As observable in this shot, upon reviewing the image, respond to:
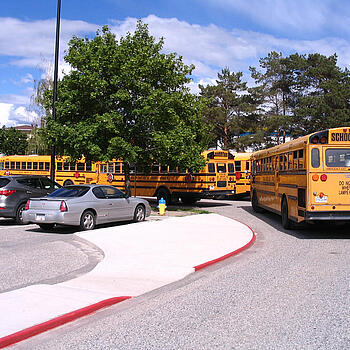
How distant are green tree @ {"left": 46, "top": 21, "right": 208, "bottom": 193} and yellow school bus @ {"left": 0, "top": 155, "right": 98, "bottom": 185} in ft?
37.4

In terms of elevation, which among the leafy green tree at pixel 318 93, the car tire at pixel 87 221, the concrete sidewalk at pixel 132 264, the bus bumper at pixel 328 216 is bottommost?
the concrete sidewalk at pixel 132 264

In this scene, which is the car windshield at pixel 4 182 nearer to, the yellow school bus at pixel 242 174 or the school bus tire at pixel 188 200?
the school bus tire at pixel 188 200

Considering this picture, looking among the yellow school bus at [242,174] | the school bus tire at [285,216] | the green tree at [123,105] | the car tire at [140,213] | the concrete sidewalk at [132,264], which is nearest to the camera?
the concrete sidewalk at [132,264]

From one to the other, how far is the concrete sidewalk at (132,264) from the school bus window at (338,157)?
306 centimetres

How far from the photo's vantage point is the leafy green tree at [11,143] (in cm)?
6825

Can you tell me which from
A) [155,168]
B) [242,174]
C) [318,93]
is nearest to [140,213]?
[155,168]

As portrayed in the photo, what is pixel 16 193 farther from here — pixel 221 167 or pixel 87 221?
pixel 221 167

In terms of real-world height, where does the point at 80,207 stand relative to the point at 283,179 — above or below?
below

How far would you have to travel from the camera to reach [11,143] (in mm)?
68688

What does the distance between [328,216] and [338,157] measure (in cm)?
167

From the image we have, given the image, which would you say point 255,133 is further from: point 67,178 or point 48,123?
point 48,123

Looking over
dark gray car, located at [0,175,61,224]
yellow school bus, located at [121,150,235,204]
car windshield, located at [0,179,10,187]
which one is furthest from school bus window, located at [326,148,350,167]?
yellow school bus, located at [121,150,235,204]

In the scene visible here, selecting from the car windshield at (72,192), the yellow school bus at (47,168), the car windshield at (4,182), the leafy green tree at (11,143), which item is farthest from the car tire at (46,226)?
the leafy green tree at (11,143)

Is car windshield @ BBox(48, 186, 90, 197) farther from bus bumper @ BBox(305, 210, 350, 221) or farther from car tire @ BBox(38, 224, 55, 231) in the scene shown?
bus bumper @ BBox(305, 210, 350, 221)
